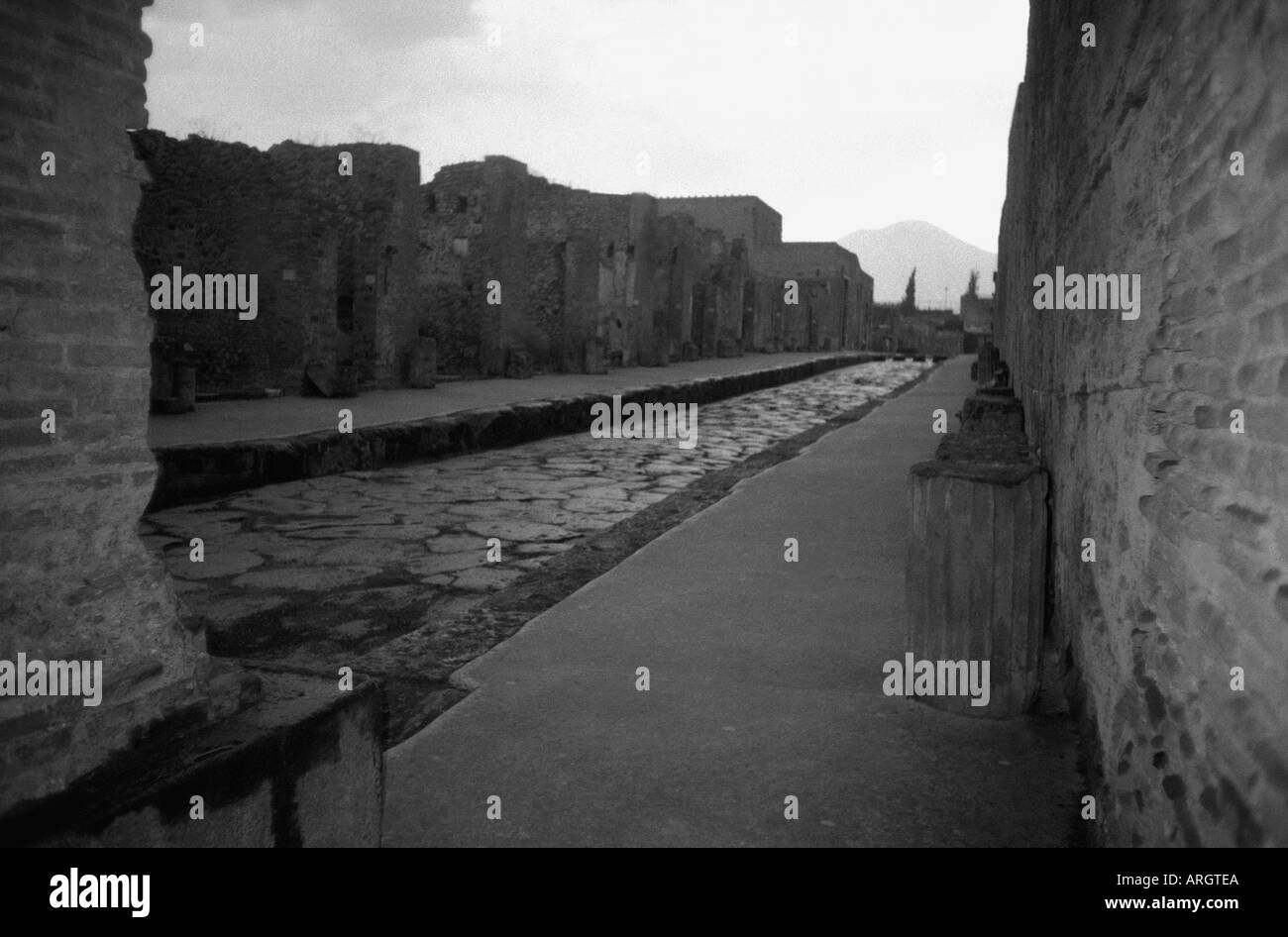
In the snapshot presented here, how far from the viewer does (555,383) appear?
1276cm

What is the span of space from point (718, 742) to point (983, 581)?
0.74 meters

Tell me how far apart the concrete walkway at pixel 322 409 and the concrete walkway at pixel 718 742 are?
8.87ft

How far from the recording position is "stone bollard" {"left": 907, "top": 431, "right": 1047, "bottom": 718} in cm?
219

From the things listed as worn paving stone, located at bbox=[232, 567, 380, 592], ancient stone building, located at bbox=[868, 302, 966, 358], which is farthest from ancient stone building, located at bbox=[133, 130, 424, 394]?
ancient stone building, located at bbox=[868, 302, 966, 358]

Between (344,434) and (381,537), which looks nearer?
(381,537)

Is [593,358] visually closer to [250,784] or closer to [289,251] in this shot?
[289,251]

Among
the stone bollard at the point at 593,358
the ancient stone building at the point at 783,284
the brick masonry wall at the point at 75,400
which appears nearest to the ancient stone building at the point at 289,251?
the stone bollard at the point at 593,358

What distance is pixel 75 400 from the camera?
4.50 ft

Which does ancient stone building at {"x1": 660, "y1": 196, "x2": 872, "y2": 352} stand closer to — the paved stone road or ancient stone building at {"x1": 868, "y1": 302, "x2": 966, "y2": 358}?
ancient stone building at {"x1": 868, "y1": 302, "x2": 966, "y2": 358}

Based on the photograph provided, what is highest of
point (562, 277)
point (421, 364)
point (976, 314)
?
point (976, 314)

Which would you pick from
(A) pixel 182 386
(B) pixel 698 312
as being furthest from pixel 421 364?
(B) pixel 698 312

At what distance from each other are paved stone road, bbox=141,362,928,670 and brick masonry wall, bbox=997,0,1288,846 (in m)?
1.55

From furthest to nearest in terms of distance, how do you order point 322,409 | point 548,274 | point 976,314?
point 976,314 → point 548,274 → point 322,409
